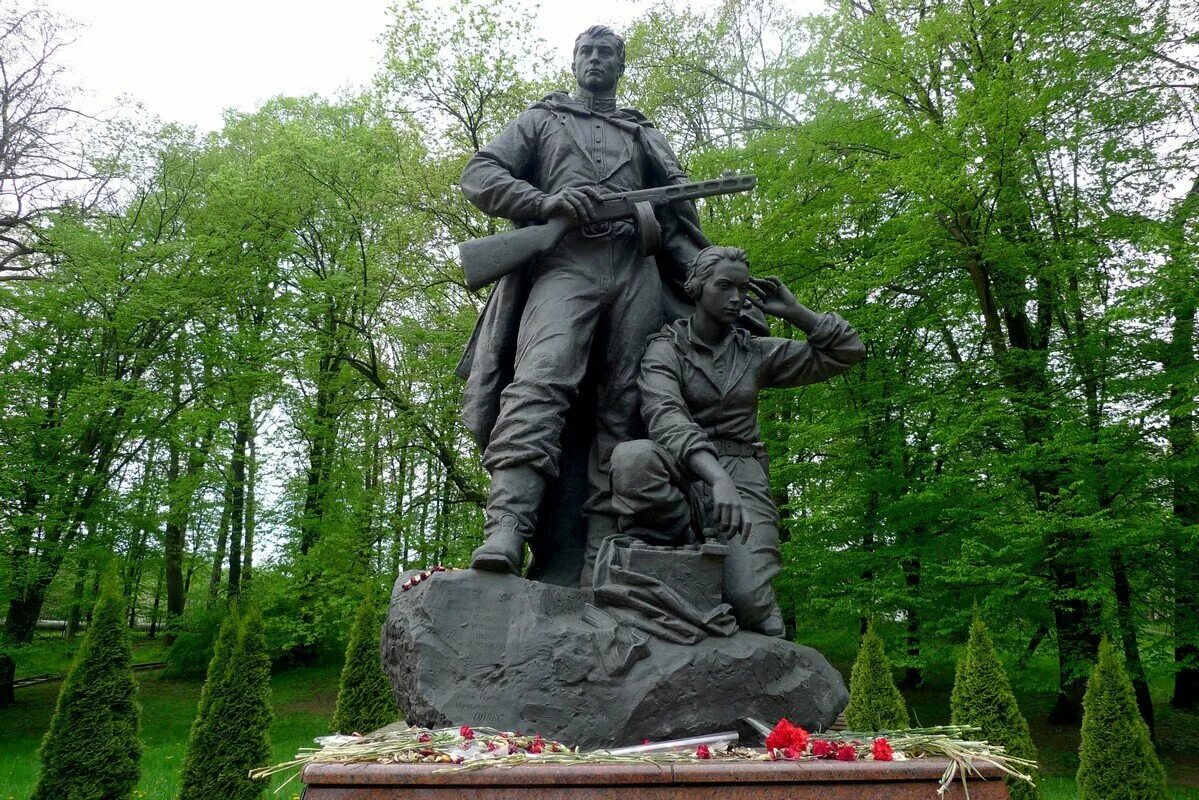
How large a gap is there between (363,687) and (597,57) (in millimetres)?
6743

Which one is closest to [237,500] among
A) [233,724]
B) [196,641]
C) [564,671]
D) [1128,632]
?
[196,641]

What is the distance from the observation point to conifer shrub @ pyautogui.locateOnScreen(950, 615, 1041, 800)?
25.9ft

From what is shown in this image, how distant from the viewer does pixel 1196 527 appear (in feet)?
28.2

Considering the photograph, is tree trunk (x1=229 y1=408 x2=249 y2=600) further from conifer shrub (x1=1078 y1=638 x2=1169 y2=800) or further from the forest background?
conifer shrub (x1=1078 y1=638 x2=1169 y2=800)

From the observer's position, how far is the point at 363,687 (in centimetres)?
904

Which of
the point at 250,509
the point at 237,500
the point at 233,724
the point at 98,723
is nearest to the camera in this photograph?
the point at 98,723

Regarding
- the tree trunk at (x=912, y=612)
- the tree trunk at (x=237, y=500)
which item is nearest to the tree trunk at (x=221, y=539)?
the tree trunk at (x=237, y=500)

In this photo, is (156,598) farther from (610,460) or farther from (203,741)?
(610,460)

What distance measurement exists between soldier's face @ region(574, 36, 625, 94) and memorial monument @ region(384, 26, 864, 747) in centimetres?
1

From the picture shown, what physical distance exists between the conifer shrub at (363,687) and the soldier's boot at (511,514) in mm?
5728

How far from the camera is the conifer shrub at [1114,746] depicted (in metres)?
7.44

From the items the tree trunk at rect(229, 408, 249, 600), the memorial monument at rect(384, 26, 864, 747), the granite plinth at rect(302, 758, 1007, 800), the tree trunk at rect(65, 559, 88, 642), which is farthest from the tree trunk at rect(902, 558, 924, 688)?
the tree trunk at rect(65, 559, 88, 642)

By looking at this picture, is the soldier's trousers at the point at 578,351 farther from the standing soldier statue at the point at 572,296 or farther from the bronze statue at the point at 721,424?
the bronze statue at the point at 721,424

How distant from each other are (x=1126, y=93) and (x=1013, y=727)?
748 cm
